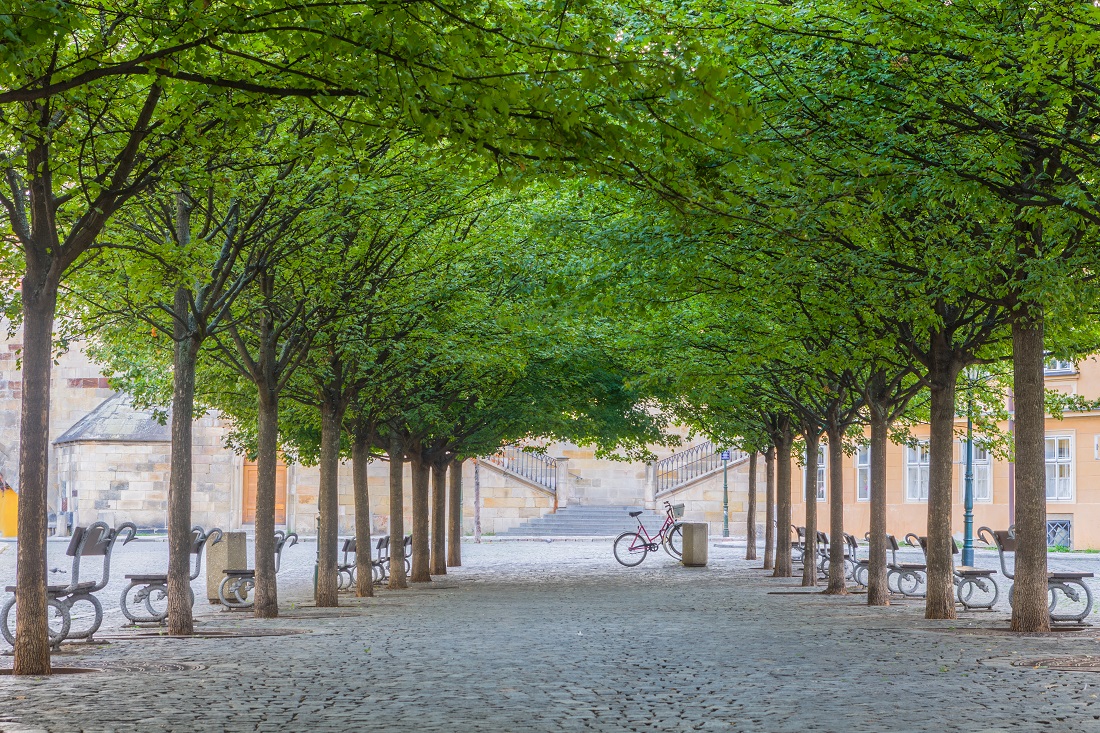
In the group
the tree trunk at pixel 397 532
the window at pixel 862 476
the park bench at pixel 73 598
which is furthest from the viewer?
the window at pixel 862 476

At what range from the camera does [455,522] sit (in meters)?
32.6

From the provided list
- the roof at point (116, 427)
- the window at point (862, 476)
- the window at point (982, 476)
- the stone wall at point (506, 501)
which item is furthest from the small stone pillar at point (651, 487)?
the roof at point (116, 427)

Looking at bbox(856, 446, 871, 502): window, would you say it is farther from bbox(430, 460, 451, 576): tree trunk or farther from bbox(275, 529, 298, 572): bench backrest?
bbox(275, 529, 298, 572): bench backrest

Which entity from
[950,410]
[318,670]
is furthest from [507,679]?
[950,410]

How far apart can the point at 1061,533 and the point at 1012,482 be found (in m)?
2.34

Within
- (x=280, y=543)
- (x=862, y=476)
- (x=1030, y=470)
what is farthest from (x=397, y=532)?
(x=862, y=476)

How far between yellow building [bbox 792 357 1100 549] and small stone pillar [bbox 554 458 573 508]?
10.9m

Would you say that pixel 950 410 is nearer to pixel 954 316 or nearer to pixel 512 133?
pixel 954 316

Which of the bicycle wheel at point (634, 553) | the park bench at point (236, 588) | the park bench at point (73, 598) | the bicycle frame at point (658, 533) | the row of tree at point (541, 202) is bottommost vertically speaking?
the bicycle wheel at point (634, 553)

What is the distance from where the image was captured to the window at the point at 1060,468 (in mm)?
40562

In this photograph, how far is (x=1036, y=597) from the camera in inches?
534

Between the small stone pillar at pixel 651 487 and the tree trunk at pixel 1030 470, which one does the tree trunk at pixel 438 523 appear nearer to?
the tree trunk at pixel 1030 470

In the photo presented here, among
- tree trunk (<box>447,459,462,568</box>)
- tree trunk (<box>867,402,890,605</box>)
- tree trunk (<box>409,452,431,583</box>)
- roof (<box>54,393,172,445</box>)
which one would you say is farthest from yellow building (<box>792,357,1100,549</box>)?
roof (<box>54,393,172,445</box>)

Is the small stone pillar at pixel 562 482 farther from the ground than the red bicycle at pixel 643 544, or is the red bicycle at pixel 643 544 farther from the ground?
the small stone pillar at pixel 562 482
